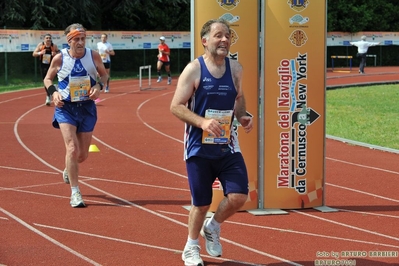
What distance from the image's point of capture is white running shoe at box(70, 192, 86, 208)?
9570 millimetres

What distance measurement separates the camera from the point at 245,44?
9148mm

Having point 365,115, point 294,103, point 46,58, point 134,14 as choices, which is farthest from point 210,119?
point 134,14

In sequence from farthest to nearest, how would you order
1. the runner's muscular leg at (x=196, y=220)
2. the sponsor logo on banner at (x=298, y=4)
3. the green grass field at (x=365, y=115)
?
the green grass field at (x=365, y=115) → the sponsor logo on banner at (x=298, y=4) → the runner's muscular leg at (x=196, y=220)

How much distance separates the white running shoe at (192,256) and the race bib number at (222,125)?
2.97 feet

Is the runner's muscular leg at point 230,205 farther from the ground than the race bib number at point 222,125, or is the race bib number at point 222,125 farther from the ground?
the race bib number at point 222,125

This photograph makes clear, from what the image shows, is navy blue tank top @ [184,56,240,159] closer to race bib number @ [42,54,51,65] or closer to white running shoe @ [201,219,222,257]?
white running shoe @ [201,219,222,257]

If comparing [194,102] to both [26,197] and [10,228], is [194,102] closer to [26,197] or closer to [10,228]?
[10,228]

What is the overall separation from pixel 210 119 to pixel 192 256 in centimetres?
117

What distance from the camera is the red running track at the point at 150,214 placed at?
742 cm

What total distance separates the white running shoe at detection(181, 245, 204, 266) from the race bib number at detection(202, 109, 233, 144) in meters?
0.91

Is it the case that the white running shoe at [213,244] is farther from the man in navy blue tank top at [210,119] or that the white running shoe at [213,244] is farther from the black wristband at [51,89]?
the black wristband at [51,89]

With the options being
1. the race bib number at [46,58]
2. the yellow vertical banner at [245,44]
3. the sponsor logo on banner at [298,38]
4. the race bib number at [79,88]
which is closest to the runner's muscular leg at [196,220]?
the yellow vertical banner at [245,44]

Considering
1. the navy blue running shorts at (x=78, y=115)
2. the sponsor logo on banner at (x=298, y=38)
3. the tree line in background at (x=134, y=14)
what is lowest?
the navy blue running shorts at (x=78, y=115)

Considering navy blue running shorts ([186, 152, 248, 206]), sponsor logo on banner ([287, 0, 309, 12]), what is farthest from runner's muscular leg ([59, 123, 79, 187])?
navy blue running shorts ([186, 152, 248, 206])
